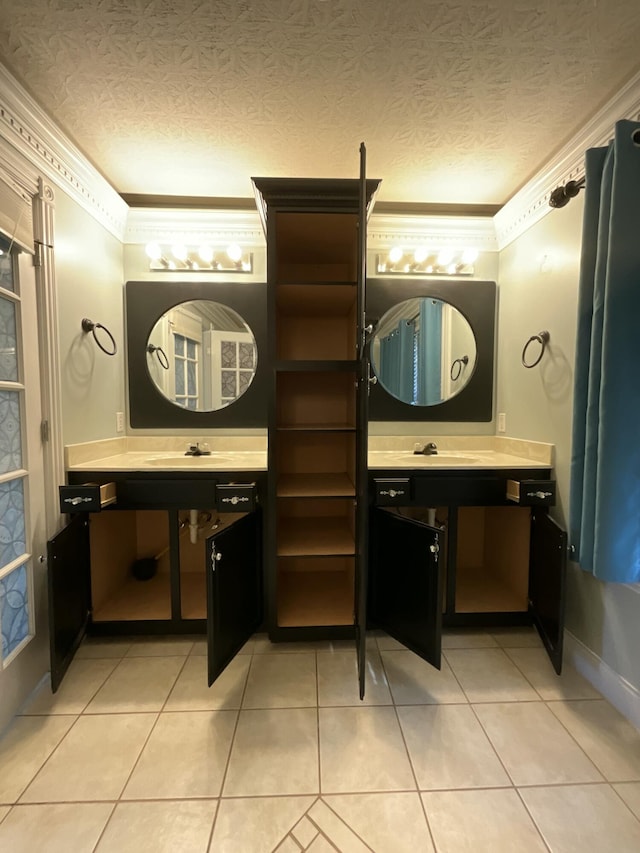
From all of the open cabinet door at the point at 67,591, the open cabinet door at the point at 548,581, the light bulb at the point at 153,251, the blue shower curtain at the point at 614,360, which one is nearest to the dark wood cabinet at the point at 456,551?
the open cabinet door at the point at 548,581

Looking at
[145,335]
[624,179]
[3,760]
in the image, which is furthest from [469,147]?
[3,760]

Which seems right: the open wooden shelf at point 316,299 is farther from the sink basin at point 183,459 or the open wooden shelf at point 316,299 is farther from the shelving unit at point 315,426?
the sink basin at point 183,459

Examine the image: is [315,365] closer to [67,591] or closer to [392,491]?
[392,491]

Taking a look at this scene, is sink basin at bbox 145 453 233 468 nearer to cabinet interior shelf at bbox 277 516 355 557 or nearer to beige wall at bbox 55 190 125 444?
beige wall at bbox 55 190 125 444

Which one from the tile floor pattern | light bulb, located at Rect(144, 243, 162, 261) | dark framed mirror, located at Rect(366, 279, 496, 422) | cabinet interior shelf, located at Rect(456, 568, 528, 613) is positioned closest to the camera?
the tile floor pattern

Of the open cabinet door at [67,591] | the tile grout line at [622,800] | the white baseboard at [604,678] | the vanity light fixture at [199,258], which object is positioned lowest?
the tile grout line at [622,800]

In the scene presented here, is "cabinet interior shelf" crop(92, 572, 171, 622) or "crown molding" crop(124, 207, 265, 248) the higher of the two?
"crown molding" crop(124, 207, 265, 248)

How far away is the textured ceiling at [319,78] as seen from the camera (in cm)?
105

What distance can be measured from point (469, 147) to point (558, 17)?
0.52 meters

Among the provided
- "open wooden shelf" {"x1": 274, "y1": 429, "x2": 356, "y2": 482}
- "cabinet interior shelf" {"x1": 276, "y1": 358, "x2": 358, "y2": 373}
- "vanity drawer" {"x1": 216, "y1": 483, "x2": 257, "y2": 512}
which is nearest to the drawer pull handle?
"vanity drawer" {"x1": 216, "y1": 483, "x2": 257, "y2": 512}

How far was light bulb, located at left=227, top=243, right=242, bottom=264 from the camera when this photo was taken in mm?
2061

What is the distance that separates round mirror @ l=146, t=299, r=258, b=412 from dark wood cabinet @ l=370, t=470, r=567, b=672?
3.55 feet

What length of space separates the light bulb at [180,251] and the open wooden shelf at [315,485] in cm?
145

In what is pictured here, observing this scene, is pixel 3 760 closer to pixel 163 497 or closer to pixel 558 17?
pixel 163 497
